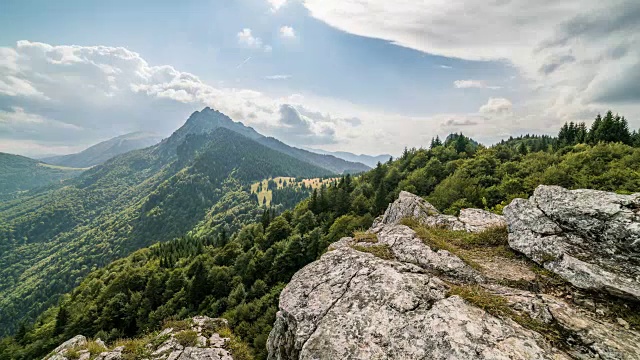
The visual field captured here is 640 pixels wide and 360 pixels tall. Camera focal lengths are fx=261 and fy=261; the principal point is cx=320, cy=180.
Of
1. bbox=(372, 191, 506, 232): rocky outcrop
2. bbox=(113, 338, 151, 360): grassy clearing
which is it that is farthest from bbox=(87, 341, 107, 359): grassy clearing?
bbox=(372, 191, 506, 232): rocky outcrop

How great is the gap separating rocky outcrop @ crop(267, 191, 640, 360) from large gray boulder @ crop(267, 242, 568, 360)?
0.10 ft

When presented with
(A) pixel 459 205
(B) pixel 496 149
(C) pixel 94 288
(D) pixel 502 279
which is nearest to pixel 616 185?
(A) pixel 459 205

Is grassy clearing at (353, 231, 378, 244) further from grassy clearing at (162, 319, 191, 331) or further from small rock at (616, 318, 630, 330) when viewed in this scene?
grassy clearing at (162, 319, 191, 331)

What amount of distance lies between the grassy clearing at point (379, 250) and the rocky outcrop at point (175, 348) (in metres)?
12.0

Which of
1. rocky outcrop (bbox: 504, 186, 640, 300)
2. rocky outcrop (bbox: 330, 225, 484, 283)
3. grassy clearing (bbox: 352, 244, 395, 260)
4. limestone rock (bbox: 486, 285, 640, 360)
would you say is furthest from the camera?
grassy clearing (bbox: 352, 244, 395, 260)

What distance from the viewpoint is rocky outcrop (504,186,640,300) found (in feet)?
30.2

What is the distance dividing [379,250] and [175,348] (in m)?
15.2

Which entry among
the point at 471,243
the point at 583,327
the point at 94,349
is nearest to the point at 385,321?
the point at 583,327

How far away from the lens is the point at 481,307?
8.74m

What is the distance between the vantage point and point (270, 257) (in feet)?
233

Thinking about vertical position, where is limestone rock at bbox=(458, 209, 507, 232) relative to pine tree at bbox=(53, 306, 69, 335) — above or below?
above

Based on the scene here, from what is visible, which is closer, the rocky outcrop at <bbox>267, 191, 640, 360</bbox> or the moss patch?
the rocky outcrop at <bbox>267, 191, 640, 360</bbox>

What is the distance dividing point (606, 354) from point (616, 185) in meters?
54.4

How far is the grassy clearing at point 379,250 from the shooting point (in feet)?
43.3
